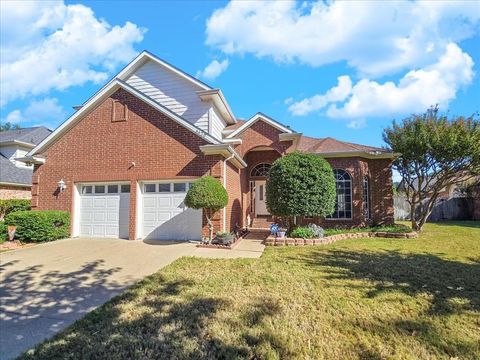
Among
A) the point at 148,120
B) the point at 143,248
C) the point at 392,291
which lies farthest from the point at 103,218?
the point at 392,291

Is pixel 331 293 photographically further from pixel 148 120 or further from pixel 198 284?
pixel 148 120

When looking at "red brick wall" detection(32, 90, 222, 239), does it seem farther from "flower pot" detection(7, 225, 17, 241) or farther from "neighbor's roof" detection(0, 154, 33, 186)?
"neighbor's roof" detection(0, 154, 33, 186)

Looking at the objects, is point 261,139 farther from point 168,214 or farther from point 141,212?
point 141,212

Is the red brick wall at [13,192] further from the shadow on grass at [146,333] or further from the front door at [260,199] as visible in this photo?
the shadow on grass at [146,333]

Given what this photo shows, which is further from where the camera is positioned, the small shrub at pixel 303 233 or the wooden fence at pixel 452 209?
the wooden fence at pixel 452 209

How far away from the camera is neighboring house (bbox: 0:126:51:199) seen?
59.9 ft

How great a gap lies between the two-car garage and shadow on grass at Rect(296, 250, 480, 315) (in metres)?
5.10

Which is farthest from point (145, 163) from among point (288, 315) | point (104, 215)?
point (288, 315)

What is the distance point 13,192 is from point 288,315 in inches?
833

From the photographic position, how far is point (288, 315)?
4410 millimetres

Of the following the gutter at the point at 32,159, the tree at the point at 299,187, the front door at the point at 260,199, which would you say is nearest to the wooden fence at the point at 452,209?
the front door at the point at 260,199

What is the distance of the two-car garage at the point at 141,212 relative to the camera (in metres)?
11.0

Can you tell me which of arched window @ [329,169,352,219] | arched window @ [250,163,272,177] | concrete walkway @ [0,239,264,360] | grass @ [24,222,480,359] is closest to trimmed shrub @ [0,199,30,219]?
concrete walkway @ [0,239,264,360]

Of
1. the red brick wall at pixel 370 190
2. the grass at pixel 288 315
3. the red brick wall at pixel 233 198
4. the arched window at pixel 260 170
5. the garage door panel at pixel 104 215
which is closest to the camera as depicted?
the grass at pixel 288 315
